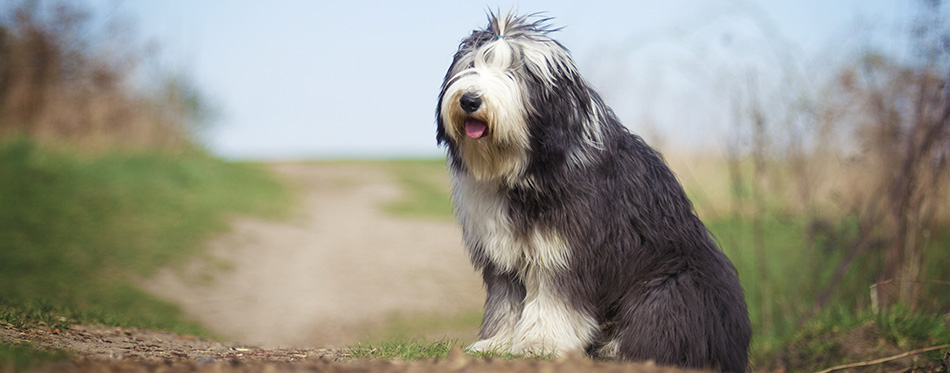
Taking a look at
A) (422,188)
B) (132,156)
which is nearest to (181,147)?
(132,156)

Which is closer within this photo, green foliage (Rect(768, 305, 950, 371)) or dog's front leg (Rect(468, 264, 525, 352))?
dog's front leg (Rect(468, 264, 525, 352))

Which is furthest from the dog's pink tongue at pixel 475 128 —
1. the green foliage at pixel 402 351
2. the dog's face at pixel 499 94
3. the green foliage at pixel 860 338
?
the green foliage at pixel 860 338

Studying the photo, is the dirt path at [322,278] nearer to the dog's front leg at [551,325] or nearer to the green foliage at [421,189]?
the green foliage at [421,189]

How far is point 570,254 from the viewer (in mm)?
3645

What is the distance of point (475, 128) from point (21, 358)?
2.09 m

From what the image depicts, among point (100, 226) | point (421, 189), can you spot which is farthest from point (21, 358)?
point (421, 189)

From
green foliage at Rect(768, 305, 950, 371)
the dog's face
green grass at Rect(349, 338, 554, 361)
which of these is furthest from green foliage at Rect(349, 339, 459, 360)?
green foliage at Rect(768, 305, 950, 371)

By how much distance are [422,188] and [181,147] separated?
6.67 m

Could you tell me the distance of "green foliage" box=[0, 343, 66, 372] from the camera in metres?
2.54

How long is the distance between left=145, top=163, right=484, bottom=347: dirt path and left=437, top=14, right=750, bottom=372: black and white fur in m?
3.56

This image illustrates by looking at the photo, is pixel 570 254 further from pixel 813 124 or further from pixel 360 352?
pixel 813 124

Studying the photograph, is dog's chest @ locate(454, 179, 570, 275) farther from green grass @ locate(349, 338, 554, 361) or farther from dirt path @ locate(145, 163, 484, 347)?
dirt path @ locate(145, 163, 484, 347)

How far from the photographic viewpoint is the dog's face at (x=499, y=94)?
3.40 metres

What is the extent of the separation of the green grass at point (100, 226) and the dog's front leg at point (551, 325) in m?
3.09
